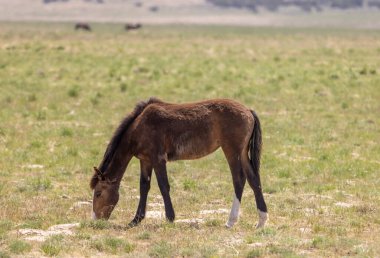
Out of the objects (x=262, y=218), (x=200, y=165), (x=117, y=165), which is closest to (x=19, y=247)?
(x=117, y=165)

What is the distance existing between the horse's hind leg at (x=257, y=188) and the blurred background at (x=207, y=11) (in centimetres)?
13491

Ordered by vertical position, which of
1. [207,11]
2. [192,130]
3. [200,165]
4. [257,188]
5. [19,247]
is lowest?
[207,11]

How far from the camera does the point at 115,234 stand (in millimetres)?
9633

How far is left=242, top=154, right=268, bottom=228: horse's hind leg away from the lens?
10.2m

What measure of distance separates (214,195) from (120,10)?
518ft

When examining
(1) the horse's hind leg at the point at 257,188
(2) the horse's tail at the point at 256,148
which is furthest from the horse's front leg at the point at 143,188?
(2) the horse's tail at the point at 256,148

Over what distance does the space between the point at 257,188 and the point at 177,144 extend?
4.21ft

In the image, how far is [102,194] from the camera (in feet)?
33.5

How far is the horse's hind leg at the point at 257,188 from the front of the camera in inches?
400

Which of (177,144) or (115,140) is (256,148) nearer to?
(177,144)

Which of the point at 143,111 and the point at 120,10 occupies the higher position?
the point at 143,111

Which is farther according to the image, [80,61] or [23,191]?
[80,61]

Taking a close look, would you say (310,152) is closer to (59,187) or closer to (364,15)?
(59,187)

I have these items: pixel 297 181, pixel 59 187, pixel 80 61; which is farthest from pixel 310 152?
pixel 80 61
